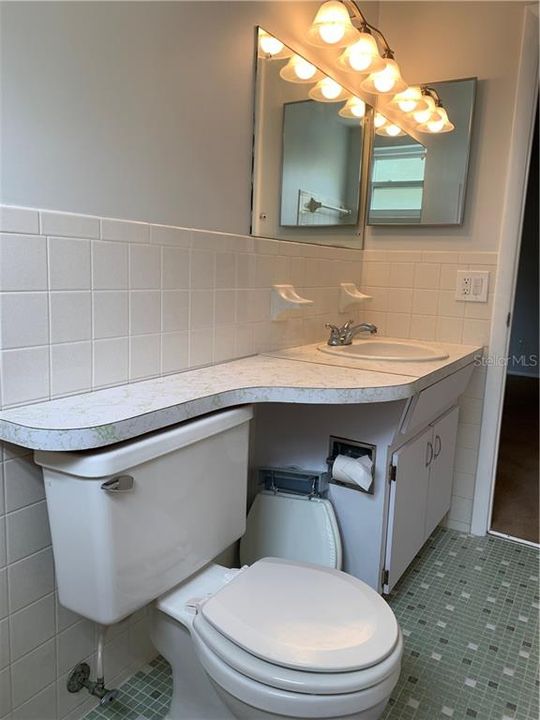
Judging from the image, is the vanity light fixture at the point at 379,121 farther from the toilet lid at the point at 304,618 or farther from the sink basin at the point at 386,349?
the toilet lid at the point at 304,618

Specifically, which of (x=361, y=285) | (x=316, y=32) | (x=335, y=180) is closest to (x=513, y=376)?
(x=361, y=285)

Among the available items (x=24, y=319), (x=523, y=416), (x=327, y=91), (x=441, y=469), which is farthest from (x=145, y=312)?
(x=523, y=416)

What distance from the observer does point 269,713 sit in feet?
3.10

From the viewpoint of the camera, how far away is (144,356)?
1311mm

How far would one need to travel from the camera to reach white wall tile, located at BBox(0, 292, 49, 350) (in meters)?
1.00

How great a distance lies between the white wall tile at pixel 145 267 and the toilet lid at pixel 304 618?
2.31ft

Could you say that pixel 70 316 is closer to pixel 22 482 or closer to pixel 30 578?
pixel 22 482

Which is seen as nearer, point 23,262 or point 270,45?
point 23,262

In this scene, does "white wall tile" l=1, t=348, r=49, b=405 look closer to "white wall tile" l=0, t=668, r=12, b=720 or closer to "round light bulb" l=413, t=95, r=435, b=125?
"white wall tile" l=0, t=668, r=12, b=720

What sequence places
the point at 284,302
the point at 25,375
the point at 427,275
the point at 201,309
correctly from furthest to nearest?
1. the point at 427,275
2. the point at 284,302
3. the point at 201,309
4. the point at 25,375

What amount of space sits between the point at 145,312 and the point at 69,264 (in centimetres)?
24

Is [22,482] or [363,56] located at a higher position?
[363,56]

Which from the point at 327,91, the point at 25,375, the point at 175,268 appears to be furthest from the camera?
the point at 327,91

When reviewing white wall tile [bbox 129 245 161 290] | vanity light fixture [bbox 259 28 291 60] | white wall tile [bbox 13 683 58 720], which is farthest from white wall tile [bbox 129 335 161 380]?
vanity light fixture [bbox 259 28 291 60]
